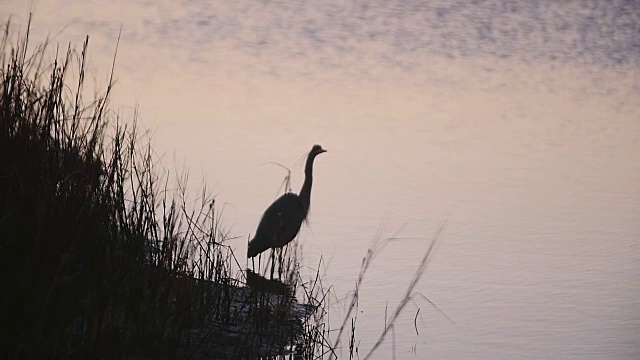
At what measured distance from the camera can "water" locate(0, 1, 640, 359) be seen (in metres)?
5.49

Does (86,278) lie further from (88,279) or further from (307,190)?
(307,190)

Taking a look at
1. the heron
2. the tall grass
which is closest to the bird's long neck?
the heron

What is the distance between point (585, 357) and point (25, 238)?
2.68 metres

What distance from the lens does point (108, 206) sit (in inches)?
141

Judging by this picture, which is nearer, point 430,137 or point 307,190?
point 307,190

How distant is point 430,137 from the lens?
9.81 m

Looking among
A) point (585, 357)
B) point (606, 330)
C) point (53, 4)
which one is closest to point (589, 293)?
point (606, 330)

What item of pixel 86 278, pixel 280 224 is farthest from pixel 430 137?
pixel 86 278

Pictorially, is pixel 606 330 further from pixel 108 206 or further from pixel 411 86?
pixel 411 86

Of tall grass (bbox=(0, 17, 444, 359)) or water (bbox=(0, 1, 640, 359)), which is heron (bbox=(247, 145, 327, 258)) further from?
A: tall grass (bbox=(0, 17, 444, 359))

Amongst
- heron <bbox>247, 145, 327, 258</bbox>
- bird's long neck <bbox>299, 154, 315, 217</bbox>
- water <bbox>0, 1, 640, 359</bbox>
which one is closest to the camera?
water <bbox>0, 1, 640, 359</bbox>

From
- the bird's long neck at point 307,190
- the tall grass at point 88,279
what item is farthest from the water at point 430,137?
the tall grass at point 88,279

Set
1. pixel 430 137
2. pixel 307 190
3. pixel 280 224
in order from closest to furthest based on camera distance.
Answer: pixel 280 224 → pixel 307 190 → pixel 430 137

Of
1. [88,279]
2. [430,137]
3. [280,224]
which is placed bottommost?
[88,279]
